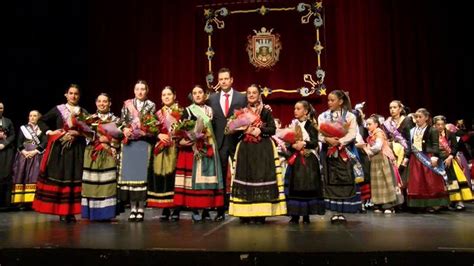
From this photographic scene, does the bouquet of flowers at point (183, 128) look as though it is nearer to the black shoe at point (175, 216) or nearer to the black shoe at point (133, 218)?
the black shoe at point (175, 216)

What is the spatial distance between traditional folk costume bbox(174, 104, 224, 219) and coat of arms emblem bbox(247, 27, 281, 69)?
4633 mm

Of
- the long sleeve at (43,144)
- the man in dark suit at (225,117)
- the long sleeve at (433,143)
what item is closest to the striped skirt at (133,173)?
the man in dark suit at (225,117)

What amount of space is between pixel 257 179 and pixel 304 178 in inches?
16.3

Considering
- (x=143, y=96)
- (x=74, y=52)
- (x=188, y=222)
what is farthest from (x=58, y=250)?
(x=74, y=52)

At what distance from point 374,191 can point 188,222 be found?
7.87 ft

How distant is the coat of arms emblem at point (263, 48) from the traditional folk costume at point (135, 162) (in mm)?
4695

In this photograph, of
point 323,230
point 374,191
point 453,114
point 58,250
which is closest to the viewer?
point 58,250

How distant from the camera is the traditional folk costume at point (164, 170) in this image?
4465 mm

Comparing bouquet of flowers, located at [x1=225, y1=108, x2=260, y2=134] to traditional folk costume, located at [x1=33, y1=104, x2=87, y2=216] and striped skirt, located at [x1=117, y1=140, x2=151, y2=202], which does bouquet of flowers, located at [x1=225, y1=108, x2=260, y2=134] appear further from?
traditional folk costume, located at [x1=33, y1=104, x2=87, y2=216]

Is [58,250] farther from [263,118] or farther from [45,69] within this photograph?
[45,69]

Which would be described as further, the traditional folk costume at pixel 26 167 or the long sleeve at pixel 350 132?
the traditional folk costume at pixel 26 167

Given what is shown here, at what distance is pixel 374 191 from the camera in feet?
18.4

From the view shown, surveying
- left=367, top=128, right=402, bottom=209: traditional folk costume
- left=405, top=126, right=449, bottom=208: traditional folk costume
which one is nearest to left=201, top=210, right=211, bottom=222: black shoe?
left=367, top=128, right=402, bottom=209: traditional folk costume

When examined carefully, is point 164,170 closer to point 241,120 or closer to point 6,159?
point 241,120
